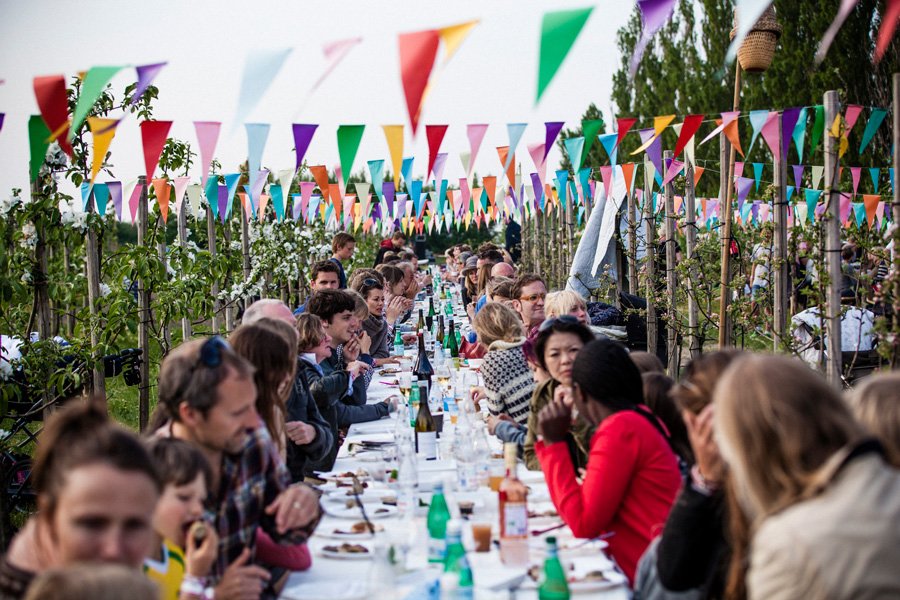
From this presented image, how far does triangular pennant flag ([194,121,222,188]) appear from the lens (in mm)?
5004

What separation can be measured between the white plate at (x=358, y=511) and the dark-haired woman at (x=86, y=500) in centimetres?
143

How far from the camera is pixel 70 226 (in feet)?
17.4

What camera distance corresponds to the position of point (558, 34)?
3.21 m

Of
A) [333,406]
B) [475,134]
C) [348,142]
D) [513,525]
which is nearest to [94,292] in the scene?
[348,142]

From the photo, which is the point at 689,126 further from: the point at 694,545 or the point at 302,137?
the point at 694,545

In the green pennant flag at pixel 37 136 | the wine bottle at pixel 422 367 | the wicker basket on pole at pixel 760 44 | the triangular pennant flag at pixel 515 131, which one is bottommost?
the wine bottle at pixel 422 367

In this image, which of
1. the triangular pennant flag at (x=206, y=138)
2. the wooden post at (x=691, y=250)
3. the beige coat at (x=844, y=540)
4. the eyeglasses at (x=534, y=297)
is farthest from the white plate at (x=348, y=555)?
the wooden post at (x=691, y=250)

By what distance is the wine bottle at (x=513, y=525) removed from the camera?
104 inches

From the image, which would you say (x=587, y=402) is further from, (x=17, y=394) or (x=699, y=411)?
(x=17, y=394)

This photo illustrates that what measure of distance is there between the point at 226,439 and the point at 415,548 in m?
0.72

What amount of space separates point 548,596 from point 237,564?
90 centimetres

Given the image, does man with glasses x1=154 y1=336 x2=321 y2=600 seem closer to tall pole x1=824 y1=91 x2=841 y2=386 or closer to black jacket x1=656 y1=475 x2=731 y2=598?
black jacket x1=656 y1=475 x2=731 y2=598

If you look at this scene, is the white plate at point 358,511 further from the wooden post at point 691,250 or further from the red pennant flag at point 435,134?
the wooden post at point 691,250

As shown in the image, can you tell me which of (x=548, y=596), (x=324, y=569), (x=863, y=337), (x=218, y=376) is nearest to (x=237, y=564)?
(x=324, y=569)
